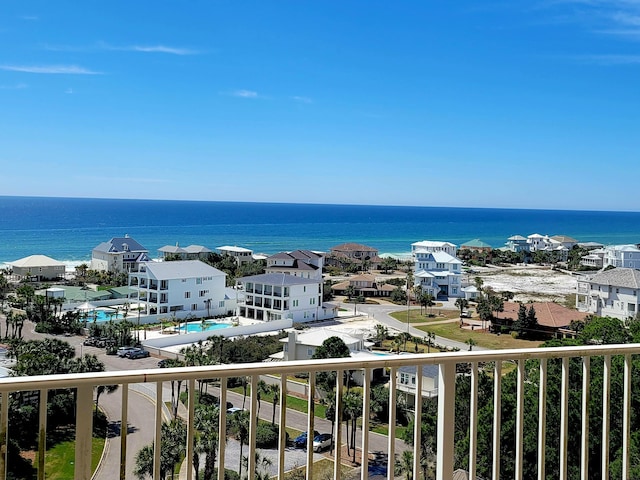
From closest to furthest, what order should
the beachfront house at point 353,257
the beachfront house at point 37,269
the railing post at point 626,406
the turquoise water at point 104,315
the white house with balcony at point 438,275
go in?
the railing post at point 626,406 → the turquoise water at point 104,315 → the white house with balcony at point 438,275 → the beachfront house at point 37,269 → the beachfront house at point 353,257

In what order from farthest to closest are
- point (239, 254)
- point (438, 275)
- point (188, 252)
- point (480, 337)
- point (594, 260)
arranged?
point (594, 260) < point (239, 254) < point (188, 252) < point (438, 275) < point (480, 337)

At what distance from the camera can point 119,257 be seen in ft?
131

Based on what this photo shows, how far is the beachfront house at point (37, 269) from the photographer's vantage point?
36281mm

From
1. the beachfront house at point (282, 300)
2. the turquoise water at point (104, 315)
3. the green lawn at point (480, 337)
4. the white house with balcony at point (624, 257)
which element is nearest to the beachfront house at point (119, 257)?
the turquoise water at point (104, 315)

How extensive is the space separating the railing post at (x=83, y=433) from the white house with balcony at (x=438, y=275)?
1287 inches

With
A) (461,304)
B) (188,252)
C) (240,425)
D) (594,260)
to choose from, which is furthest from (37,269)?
(594,260)

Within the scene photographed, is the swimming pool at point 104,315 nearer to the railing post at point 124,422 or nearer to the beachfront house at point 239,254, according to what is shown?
the beachfront house at point 239,254

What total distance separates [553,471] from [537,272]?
46.7 m

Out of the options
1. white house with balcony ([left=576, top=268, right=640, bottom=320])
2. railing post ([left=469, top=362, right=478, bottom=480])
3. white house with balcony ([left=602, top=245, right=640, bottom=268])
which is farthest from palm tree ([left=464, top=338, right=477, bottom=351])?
white house with balcony ([left=602, top=245, right=640, bottom=268])

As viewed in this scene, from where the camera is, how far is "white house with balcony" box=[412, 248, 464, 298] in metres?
35.3

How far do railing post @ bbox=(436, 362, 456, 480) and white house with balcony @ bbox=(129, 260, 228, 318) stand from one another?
25782mm

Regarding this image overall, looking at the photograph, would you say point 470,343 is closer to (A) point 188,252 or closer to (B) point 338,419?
(B) point 338,419

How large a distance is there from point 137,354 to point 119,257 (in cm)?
2290

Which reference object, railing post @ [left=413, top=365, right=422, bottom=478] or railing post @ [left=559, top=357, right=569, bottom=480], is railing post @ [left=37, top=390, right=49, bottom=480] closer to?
railing post @ [left=413, top=365, right=422, bottom=478]
